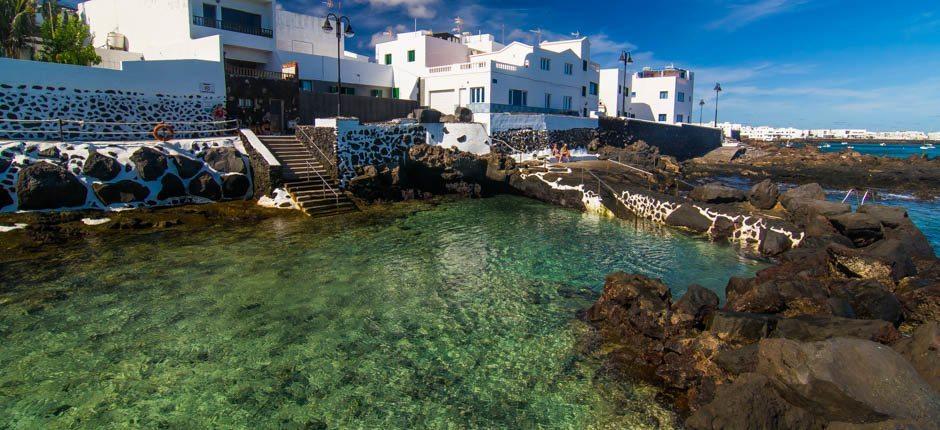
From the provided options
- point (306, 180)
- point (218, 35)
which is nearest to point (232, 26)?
point (218, 35)

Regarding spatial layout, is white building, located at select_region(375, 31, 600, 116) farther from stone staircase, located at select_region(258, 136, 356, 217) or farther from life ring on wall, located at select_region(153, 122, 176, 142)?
life ring on wall, located at select_region(153, 122, 176, 142)

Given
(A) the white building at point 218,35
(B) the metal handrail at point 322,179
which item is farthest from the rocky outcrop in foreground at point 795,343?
(A) the white building at point 218,35

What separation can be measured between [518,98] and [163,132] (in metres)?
26.6

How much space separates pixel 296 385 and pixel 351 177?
18435 mm

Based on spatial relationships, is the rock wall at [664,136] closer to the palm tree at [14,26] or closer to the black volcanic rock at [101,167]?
the black volcanic rock at [101,167]

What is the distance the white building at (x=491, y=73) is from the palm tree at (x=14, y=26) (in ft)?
78.8

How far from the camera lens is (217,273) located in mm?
14180

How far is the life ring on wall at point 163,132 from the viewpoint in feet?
76.8

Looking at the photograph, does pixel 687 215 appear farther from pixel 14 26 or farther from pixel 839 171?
pixel 14 26

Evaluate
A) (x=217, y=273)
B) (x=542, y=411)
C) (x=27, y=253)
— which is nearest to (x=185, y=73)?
(x=27, y=253)

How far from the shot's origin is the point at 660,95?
2788 inches

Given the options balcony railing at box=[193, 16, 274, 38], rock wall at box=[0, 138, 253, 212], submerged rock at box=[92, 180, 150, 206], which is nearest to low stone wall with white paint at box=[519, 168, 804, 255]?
rock wall at box=[0, 138, 253, 212]

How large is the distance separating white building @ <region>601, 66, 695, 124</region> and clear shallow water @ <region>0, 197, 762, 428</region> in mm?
56148

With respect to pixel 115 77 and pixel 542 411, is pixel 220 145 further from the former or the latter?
pixel 542 411
